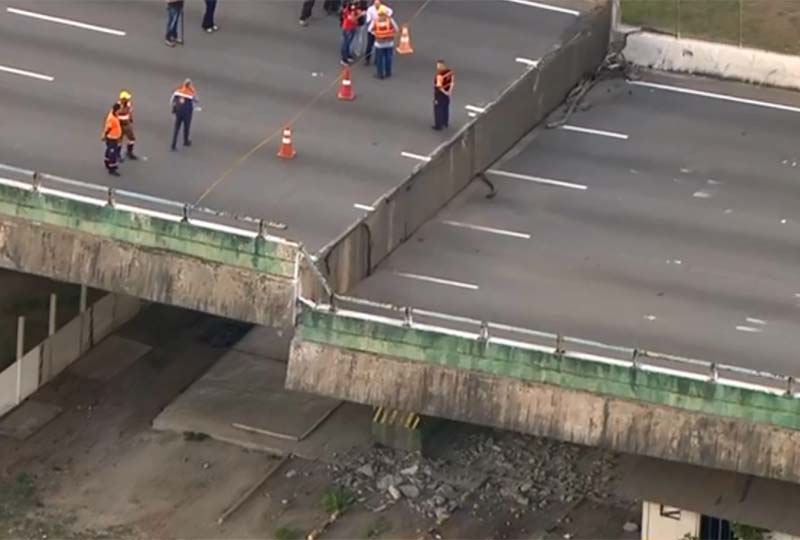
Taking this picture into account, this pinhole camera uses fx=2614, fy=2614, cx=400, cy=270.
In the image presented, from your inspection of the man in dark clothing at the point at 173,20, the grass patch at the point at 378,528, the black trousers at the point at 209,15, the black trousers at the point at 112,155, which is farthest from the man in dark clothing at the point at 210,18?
the grass patch at the point at 378,528

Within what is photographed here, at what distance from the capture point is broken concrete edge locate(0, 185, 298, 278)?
4419 centimetres

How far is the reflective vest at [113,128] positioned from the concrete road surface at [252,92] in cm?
87

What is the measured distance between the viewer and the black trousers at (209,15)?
2114 inches

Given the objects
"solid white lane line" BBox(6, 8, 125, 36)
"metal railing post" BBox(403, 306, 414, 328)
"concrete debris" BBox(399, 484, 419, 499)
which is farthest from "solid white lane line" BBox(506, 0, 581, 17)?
"metal railing post" BBox(403, 306, 414, 328)

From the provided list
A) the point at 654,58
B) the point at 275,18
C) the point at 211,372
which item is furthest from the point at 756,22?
the point at 211,372

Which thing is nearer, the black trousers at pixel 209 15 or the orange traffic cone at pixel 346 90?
the orange traffic cone at pixel 346 90

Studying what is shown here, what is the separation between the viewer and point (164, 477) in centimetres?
4859

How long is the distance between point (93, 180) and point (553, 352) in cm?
996

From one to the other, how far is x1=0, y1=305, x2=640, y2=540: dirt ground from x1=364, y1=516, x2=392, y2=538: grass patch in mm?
25

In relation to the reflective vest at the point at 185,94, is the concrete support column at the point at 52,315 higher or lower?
lower

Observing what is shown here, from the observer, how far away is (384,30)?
51.7 metres

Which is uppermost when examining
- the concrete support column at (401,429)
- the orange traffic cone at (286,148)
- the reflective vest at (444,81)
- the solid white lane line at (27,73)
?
the reflective vest at (444,81)

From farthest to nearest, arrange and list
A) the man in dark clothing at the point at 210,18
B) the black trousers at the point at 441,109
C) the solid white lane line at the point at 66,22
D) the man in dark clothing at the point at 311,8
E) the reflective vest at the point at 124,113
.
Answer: the man in dark clothing at the point at 311,8 < the solid white lane line at the point at 66,22 < the man in dark clothing at the point at 210,18 < the black trousers at the point at 441,109 < the reflective vest at the point at 124,113

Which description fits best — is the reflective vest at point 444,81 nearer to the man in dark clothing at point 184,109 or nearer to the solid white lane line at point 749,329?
the man in dark clothing at point 184,109
